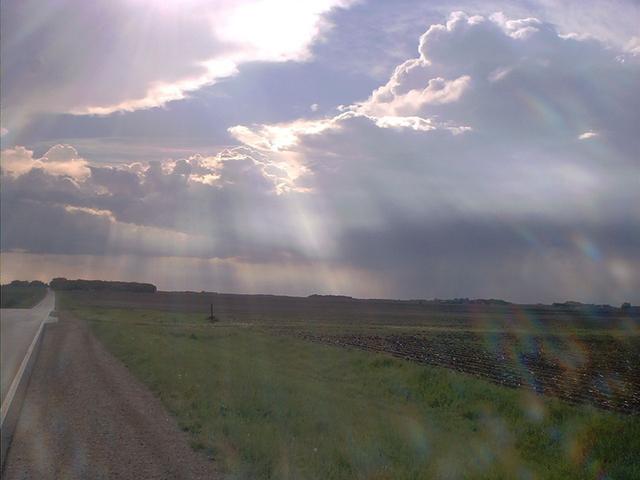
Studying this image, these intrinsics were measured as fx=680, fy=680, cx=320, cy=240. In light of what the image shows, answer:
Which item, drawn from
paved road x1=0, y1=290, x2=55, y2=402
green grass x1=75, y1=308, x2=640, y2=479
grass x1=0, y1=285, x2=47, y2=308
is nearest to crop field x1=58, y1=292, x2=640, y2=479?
green grass x1=75, y1=308, x2=640, y2=479

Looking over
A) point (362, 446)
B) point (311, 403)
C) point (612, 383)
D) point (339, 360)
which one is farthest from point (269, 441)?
point (339, 360)

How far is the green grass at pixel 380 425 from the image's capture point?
34.5 ft

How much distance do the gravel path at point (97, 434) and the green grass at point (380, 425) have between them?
1.53ft

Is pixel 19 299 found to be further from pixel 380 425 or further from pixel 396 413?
pixel 380 425

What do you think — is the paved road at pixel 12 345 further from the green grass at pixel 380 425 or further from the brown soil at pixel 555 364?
the brown soil at pixel 555 364

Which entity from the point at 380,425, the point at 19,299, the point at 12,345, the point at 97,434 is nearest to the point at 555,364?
the point at 380,425

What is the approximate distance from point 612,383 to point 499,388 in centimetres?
495

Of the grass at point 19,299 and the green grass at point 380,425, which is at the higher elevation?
the grass at point 19,299

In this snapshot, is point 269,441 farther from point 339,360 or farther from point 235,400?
point 339,360

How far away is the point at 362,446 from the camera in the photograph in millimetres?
11555

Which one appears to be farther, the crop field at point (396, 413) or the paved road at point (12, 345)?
the paved road at point (12, 345)

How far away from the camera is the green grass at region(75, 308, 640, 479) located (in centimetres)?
1051

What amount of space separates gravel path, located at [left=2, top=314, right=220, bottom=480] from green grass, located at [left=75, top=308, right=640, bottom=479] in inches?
18.4

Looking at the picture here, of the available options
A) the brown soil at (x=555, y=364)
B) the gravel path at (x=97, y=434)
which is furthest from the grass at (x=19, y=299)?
the gravel path at (x=97, y=434)
